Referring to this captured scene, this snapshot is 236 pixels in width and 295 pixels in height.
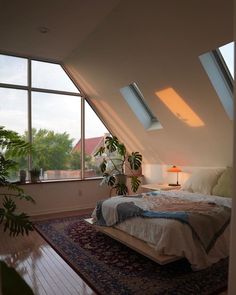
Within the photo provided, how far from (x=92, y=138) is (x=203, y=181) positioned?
2647mm

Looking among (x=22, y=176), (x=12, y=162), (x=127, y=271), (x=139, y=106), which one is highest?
(x=139, y=106)

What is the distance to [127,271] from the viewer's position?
2531 mm

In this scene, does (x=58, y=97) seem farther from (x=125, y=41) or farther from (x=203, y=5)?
(x=203, y=5)

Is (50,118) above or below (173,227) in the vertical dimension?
above

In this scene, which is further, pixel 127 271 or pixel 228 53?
pixel 228 53

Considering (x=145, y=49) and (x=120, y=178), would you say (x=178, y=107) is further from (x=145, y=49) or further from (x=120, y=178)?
(x=120, y=178)

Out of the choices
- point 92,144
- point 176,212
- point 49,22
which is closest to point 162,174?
point 92,144

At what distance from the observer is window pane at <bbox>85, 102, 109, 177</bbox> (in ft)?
18.0

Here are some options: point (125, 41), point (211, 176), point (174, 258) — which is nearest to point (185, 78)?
point (125, 41)

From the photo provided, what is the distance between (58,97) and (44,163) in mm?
1354

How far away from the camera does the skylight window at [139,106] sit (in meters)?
4.42

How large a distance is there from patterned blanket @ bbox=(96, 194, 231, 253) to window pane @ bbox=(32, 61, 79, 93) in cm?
266

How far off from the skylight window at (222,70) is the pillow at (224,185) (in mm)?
879

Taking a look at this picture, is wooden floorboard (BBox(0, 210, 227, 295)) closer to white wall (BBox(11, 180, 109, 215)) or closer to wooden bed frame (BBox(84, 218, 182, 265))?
wooden bed frame (BBox(84, 218, 182, 265))
